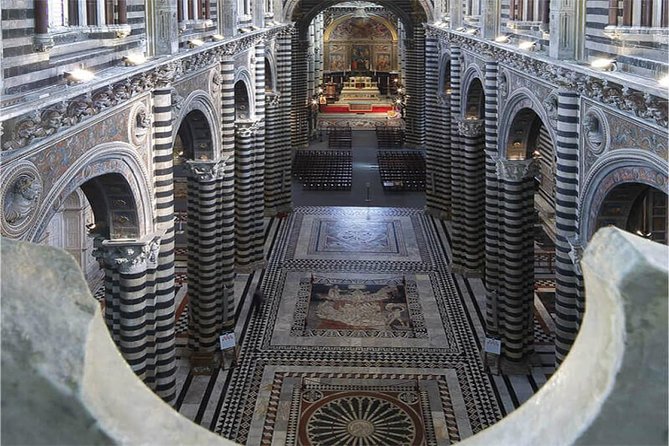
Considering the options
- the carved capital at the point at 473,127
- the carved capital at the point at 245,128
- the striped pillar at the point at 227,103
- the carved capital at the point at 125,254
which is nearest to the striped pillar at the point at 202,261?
the striped pillar at the point at 227,103

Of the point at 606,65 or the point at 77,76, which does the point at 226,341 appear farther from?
the point at 606,65

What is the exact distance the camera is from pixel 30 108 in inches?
303

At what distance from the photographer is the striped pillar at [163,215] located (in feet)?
43.8

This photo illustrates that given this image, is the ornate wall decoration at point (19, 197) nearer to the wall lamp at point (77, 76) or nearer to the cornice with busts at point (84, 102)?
the cornice with busts at point (84, 102)

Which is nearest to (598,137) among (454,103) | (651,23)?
(651,23)

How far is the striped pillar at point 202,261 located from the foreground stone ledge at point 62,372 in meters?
15.3

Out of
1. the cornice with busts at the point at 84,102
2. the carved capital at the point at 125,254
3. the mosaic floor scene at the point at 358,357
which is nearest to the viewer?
the cornice with busts at the point at 84,102

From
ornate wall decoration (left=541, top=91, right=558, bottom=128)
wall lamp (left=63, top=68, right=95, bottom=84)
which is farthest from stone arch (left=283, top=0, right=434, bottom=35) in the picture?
wall lamp (left=63, top=68, right=95, bottom=84)

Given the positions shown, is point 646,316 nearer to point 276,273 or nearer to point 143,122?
point 143,122

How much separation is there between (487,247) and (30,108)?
14021 mm

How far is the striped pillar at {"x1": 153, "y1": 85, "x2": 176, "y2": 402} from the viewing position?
43.8 ft

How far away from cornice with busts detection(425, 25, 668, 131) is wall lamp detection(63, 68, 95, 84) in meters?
6.59

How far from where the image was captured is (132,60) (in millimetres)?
11703

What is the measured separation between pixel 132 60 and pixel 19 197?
4129mm
